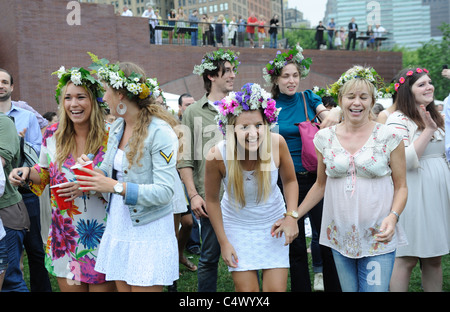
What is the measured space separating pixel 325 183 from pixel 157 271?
1.36 meters

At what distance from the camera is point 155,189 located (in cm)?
284

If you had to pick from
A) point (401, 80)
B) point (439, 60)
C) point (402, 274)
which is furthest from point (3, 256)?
point (439, 60)

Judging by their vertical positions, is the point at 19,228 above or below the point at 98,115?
below

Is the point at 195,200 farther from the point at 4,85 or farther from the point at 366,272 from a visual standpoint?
the point at 4,85

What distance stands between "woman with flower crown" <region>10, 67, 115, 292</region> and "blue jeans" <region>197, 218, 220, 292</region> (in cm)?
100

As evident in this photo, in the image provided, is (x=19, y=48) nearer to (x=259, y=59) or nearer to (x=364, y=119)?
(x=259, y=59)

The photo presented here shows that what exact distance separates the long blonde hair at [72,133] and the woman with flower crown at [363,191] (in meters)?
1.59

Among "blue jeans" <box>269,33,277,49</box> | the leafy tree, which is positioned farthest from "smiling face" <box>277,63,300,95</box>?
the leafy tree

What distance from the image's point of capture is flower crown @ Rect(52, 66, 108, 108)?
3306 mm

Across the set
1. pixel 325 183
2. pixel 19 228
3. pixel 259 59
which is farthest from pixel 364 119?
pixel 259 59

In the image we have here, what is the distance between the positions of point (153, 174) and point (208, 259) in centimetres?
141

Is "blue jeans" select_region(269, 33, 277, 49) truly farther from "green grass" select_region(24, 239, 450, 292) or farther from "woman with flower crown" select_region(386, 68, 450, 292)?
"woman with flower crown" select_region(386, 68, 450, 292)

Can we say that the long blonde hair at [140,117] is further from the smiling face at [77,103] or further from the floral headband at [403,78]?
the floral headband at [403,78]

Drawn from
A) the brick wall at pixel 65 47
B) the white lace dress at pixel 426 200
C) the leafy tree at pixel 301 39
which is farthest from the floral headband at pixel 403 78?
the leafy tree at pixel 301 39
